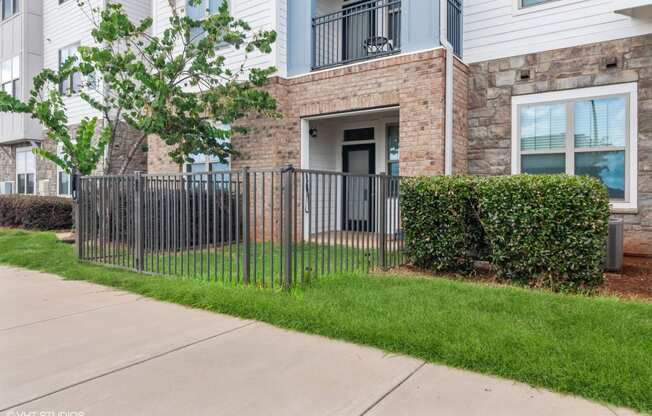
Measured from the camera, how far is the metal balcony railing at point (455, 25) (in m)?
9.06

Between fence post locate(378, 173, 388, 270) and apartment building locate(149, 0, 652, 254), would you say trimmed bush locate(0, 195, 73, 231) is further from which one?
fence post locate(378, 173, 388, 270)

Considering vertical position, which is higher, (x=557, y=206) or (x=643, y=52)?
(x=643, y=52)

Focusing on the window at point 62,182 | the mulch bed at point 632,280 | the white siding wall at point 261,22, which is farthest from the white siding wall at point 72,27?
the mulch bed at point 632,280

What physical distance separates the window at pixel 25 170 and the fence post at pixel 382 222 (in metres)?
15.9

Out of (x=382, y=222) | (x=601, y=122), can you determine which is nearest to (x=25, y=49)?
(x=382, y=222)

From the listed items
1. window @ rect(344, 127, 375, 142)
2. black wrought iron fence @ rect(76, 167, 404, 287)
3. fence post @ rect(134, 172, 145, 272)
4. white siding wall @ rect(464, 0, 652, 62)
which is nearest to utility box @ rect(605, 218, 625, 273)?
black wrought iron fence @ rect(76, 167, 404, 287)

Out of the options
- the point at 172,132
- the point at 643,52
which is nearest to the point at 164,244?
the point at 172,132

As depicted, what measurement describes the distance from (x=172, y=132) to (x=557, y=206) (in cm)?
775

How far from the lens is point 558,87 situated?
8312 mm

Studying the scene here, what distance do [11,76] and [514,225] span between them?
18727 millimetres

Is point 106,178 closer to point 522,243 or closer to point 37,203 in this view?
point 522,243

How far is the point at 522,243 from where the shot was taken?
582 cm

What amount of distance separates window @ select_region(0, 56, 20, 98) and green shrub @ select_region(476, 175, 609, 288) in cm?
1767

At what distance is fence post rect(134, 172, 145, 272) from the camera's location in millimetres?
6973
